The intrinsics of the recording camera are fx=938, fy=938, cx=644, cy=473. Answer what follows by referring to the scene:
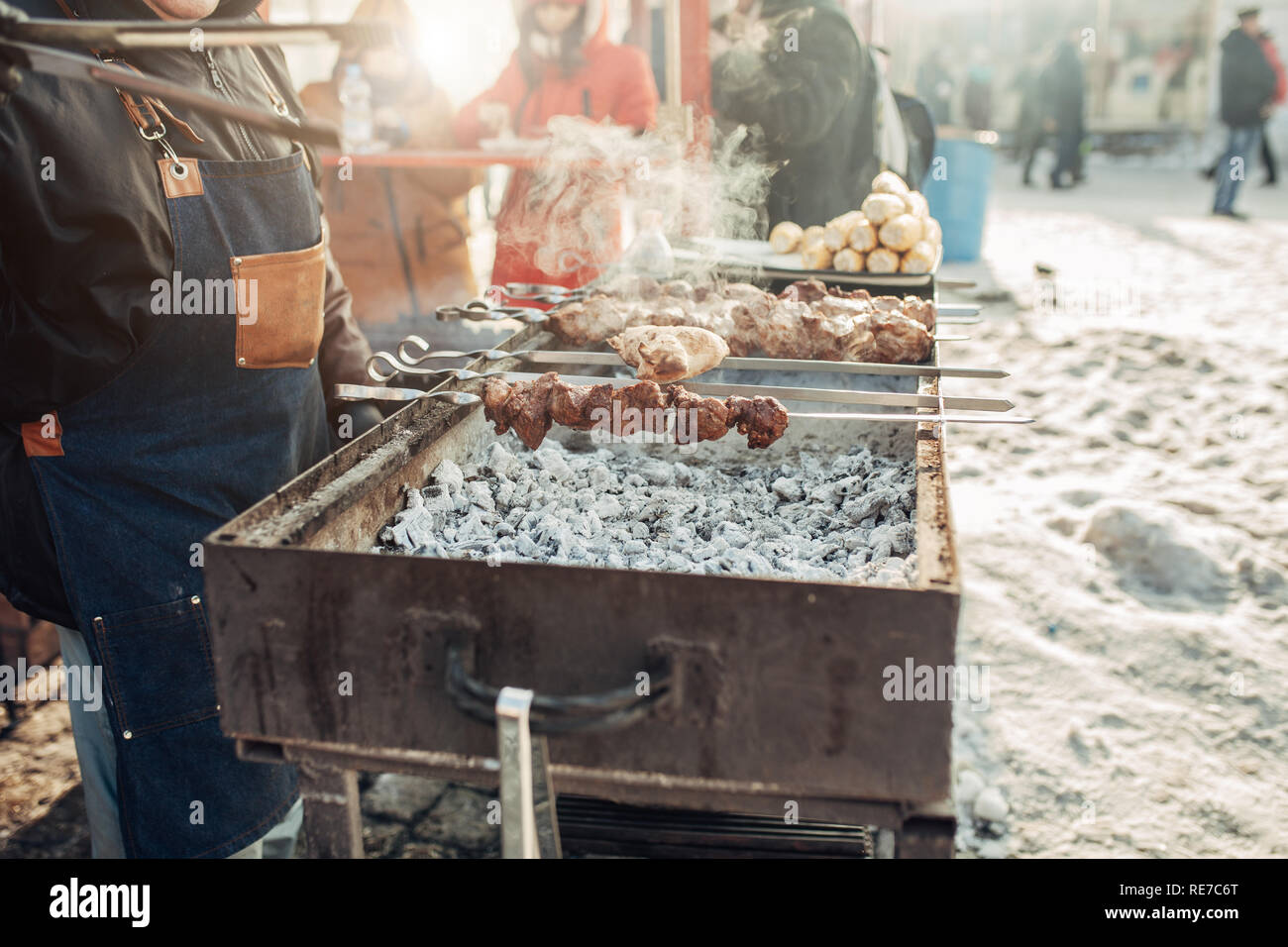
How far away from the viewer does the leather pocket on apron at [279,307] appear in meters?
2.34

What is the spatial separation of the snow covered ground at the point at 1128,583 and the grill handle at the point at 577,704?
205cm

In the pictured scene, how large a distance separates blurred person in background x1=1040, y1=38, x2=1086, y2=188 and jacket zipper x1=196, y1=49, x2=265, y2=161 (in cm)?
1601

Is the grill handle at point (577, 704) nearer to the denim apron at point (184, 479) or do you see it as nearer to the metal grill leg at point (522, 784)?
the metal grill leg at point (522, 784)

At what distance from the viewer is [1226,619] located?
3.99 metres

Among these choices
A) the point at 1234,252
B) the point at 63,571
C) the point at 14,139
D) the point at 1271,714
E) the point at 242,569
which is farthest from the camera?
the point at 1234,252

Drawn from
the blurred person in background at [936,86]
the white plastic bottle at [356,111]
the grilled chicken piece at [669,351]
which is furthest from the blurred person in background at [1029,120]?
the grilled chicken piece at [669,351]

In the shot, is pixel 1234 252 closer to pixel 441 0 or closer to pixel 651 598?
pixel 441 0

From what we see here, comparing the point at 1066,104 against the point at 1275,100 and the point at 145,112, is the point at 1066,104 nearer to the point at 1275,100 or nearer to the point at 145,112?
the point at 1275,100

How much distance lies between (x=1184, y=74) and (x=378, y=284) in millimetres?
22792

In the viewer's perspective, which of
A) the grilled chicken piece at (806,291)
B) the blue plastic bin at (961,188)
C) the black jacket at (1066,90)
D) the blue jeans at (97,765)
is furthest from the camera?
the black jacket at (1066,90)

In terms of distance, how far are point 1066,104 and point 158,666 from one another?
16840 mm

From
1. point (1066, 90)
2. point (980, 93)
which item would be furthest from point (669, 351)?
point (980, 93)

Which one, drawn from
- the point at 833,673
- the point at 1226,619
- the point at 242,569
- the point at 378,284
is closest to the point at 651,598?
the point at 833,673

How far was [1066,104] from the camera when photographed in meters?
15.5
